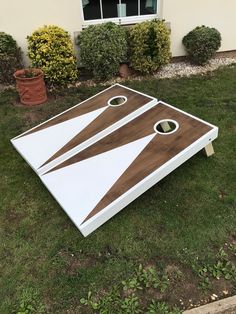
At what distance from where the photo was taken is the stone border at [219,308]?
2.41 metres

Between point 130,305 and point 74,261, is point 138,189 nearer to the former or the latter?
point 74,261

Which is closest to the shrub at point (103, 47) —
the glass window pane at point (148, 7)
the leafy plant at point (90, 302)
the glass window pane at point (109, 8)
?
the glass window pane at point (109, 8)

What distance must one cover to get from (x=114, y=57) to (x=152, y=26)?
900mm

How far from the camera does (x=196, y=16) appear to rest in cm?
609

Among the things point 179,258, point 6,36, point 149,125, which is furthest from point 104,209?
point 6,36

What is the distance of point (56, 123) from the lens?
400 centimetres

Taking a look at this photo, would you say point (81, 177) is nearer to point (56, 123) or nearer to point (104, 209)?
point (104, 209)

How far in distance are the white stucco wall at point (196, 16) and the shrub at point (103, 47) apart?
3.49 ft

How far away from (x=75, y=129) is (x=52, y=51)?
2.07 m

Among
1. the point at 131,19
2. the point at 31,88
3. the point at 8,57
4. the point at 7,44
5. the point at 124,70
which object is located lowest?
the point at 124,70

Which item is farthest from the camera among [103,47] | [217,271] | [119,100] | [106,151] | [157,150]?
[103,47]

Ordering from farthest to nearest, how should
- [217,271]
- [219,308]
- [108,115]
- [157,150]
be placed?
1. [108,115]
2. [157,150]
3. [217,271]
4. [219,308]

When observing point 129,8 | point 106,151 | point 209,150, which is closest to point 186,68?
point 129,8

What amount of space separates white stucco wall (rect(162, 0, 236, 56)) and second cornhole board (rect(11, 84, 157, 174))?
8.23ft
